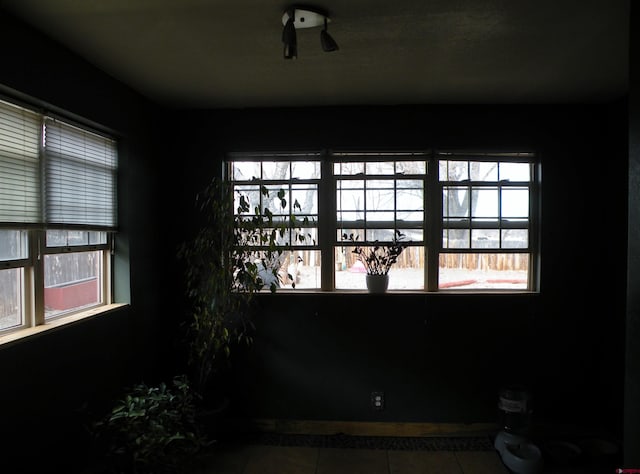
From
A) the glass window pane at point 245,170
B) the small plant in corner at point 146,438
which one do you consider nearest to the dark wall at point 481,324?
the glass window pane at point 245,170

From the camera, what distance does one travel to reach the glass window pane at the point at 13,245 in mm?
1860

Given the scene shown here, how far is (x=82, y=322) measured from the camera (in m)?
2.25

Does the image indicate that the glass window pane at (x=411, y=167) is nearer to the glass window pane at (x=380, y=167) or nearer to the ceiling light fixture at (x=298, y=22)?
the glass window pane at (x=380, y=167)

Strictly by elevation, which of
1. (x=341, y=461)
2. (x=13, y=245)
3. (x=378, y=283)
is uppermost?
(x=13, y=245)

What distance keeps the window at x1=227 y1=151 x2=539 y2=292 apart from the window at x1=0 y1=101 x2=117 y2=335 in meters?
1.08

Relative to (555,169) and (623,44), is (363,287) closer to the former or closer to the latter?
(555,169)

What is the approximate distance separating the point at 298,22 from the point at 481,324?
2.59 meters

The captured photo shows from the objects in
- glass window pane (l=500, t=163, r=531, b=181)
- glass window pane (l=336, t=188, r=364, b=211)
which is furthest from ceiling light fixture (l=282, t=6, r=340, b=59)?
glass window pane (l=500, t=163, r=531, b=181)

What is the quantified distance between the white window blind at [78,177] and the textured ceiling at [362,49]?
1.59 ft

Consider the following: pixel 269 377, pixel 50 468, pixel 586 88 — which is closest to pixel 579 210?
pixel 586 88

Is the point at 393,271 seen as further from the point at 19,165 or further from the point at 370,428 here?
the point at 19,165

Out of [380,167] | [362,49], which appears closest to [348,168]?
[380,167]

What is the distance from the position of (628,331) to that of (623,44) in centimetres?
160

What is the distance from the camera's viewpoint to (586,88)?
2.69 metres
